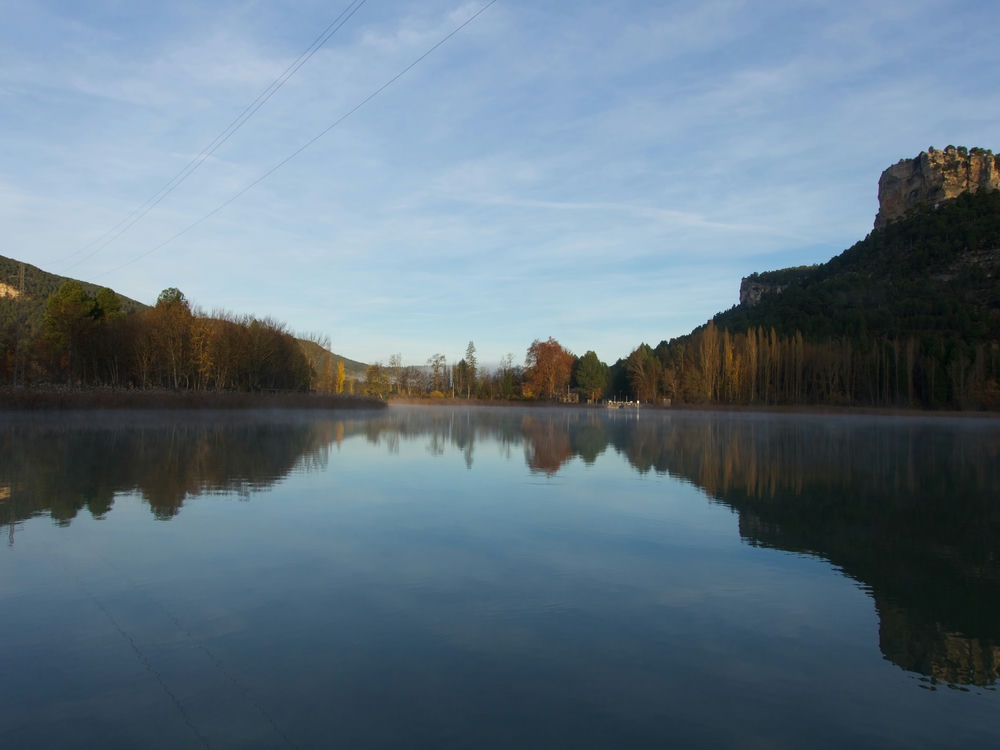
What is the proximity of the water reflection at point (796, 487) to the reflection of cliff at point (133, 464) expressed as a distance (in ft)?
0.11

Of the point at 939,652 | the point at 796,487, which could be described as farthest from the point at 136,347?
the point at 939,652

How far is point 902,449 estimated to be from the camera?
67.6 feet

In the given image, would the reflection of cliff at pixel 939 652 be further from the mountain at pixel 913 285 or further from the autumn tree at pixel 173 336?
the mountain at pixel 913 285

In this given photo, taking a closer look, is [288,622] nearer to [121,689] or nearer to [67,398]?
[121,689]

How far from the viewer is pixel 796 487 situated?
Answer: 11.5m

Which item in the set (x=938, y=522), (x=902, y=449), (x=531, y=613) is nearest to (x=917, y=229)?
(x=902, y=449)

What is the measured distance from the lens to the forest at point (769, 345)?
40438 millimetres

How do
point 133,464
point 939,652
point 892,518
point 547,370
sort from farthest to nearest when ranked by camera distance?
point 547,370
point 133,464
point 892,518
point 939,652

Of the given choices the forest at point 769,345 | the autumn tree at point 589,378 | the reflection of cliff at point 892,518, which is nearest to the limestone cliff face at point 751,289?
the forest at point 769,345

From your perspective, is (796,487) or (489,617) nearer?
(489,617)

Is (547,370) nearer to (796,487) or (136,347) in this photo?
(136,347)

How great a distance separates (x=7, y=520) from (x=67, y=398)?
2630 cm

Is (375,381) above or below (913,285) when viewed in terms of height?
below

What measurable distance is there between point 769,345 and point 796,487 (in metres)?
62.8
